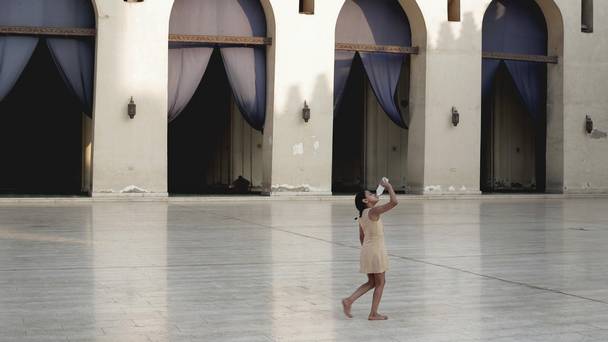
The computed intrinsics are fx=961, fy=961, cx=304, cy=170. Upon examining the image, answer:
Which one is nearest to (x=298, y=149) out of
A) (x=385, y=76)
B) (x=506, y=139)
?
(x=385, y=76)

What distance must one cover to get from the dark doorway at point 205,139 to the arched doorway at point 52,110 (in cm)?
293

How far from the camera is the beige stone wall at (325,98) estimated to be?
70.0 feet

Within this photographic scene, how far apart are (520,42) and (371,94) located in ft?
14.1

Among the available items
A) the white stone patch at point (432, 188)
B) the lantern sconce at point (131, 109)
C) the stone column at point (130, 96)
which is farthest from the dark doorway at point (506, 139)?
the lantern sconce at point (131, 109)

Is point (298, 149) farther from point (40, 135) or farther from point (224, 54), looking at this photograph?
point (40, 135)

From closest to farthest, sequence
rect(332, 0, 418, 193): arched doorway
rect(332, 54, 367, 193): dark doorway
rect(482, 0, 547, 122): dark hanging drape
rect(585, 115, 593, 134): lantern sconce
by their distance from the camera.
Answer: rect(332, 0, 418, 193): arched doorway
rect(482, 0, 547, 122): dark hanging drape
rect(585, 115, 593, 134): lantern sconce
rect(332, 54, 367, 193): dark doorway

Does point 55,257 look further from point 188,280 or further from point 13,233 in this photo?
point 13,233

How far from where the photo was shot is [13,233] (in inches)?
527

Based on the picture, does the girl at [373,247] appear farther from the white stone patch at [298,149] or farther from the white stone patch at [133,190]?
the white stone patch at [298,149]

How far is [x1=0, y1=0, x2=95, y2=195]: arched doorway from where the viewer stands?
21.4 metres

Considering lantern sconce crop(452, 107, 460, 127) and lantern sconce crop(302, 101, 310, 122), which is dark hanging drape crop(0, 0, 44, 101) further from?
lantern sconce crop(452, 107, 460, 127)

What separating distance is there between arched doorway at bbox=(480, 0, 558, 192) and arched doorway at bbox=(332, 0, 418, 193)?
8.10ft

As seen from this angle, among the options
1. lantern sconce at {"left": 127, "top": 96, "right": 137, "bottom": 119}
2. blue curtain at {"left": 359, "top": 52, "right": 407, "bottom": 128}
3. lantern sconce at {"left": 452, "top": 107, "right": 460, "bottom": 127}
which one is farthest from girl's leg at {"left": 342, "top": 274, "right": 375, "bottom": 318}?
lantern sconce at {"left": 452, "top": 107, "right": 460, "bottom": 127}

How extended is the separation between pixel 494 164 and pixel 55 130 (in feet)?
42.3
